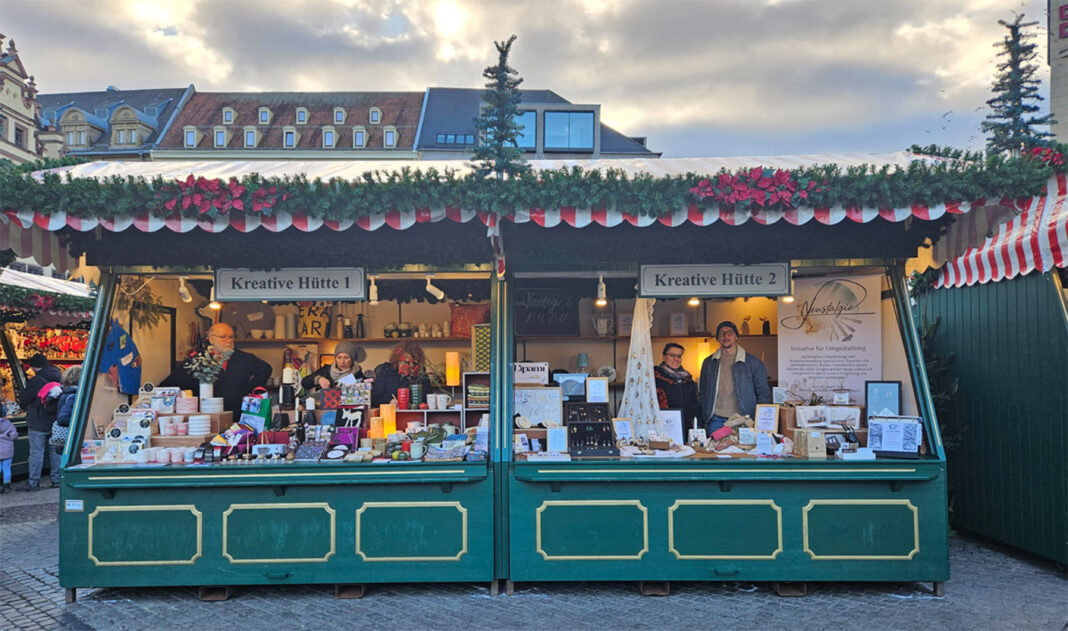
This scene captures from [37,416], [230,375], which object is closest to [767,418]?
[230,375]

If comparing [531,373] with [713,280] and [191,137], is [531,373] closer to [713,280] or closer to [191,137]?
[713,280]

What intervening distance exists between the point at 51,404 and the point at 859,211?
10055mm

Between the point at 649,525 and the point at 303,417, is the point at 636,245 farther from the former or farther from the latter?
the point at 303,417

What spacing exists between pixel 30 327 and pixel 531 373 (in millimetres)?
9648

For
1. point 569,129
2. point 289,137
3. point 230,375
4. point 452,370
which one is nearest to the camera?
point 230,375

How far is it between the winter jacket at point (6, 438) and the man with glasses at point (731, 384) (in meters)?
9.08

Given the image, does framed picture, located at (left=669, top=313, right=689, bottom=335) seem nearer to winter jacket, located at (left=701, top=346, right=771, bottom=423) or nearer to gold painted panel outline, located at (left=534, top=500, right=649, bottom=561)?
winter jacket, located at (left=701, top=346, right=771, bottom=423)

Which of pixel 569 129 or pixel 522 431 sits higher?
pixel 569 129

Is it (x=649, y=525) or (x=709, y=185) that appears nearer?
(x=709, y=185)

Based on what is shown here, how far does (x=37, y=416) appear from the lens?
954cm

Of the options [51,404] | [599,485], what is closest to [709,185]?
[599,485]

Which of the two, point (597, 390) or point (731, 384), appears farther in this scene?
point (731, 384)

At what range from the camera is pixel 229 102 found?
4541 centimetres

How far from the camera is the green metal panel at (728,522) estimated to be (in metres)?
5.16
